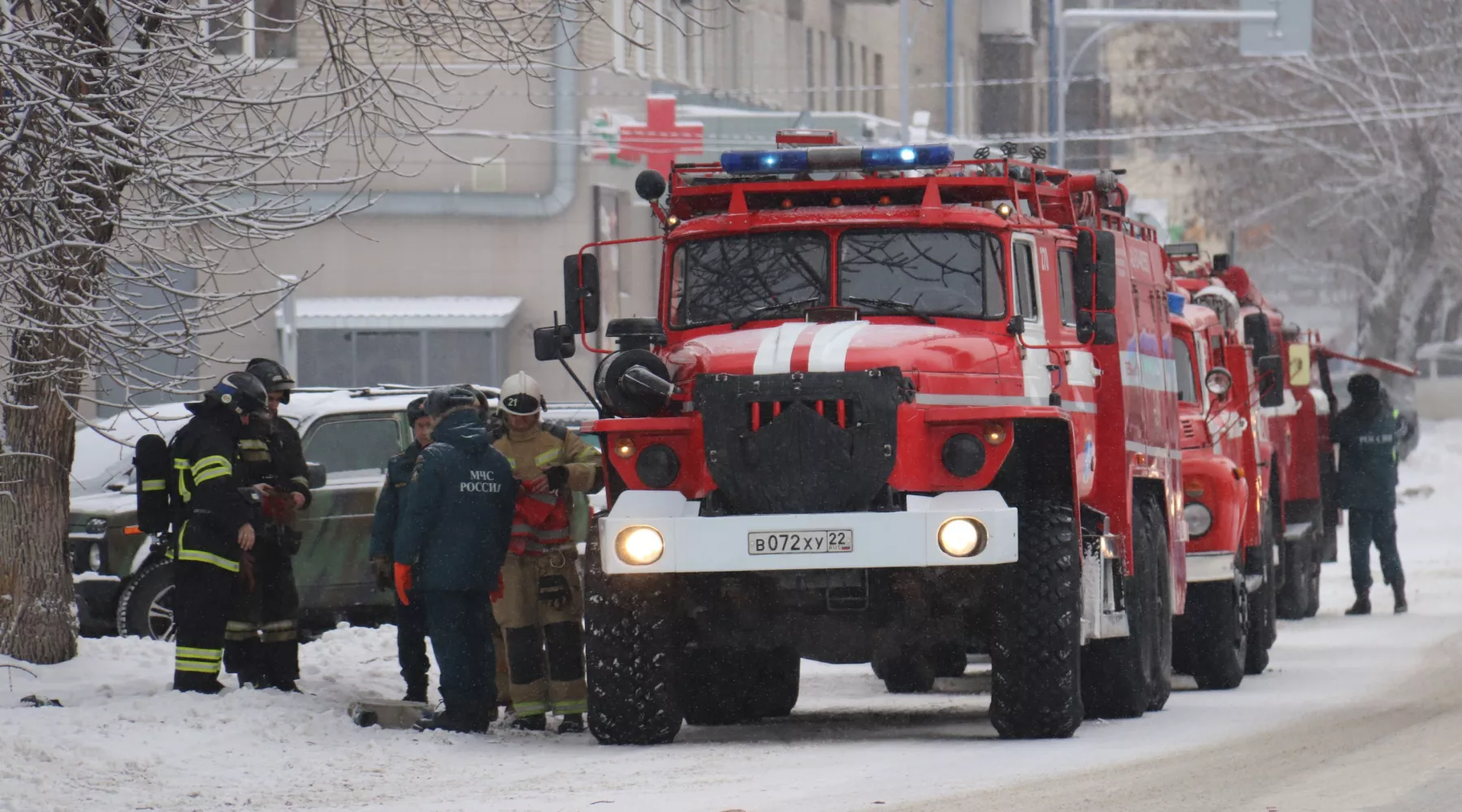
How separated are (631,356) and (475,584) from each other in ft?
4.57

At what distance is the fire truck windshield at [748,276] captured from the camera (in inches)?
A: 475

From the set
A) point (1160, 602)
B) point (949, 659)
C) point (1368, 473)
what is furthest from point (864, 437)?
point (1368, 473)

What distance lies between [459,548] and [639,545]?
1216mm

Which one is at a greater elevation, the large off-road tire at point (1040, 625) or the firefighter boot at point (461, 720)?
the large off-road tire at point (1040, 625)

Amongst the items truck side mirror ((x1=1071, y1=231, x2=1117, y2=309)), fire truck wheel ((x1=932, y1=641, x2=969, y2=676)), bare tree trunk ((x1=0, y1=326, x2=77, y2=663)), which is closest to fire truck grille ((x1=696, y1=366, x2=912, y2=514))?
fire truck wheel ((x1=932, y1=641, x2=969, y2=676))

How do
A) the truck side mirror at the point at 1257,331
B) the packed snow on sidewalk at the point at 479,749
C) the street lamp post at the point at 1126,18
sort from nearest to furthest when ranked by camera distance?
the packed snow on sidewalk at the point at 479,749, the truck side mirror at the point at 1257,331, the street lamp post at the point at 1126,18

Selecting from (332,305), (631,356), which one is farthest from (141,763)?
(332,305)

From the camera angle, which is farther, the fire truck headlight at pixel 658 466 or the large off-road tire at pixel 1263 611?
the large off-road tire at pixel 1263 611

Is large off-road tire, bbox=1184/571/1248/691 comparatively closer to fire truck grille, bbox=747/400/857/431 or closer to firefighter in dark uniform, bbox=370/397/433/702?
firefighter in dark uniform, bbox=370/397/433/702

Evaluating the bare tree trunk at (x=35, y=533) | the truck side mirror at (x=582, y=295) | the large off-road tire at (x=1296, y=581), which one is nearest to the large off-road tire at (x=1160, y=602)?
Answer: the truck side mirror at (x=582, y=295)

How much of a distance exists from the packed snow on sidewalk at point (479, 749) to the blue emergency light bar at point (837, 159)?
2635 millimetres

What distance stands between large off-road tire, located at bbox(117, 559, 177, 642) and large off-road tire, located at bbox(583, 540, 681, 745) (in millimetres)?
5622

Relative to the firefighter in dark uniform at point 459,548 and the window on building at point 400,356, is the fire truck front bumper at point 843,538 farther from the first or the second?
the window on building at point 400,356

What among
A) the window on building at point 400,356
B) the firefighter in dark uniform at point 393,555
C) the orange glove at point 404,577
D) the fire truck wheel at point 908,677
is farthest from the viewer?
the window on building at point 400,356
